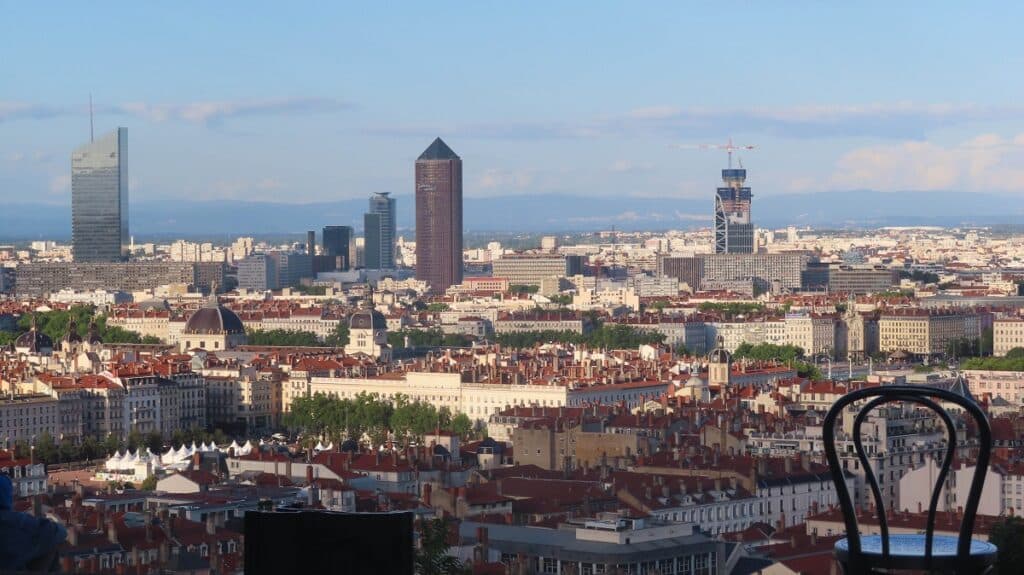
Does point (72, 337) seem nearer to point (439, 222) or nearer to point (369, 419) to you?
point (369, 419)

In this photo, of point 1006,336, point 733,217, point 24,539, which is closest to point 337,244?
point 733,217

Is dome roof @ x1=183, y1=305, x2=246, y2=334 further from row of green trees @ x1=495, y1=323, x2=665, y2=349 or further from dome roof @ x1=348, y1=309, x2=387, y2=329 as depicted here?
row of green trees @ x1=495, y1=323, x2=665, y2=349

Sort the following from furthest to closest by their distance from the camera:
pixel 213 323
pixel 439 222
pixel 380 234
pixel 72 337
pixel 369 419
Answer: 1. pixel 380 234
2. pixel 439 222
3. pixel 213 323
4. pixel 72 337
5. pixel 369 419

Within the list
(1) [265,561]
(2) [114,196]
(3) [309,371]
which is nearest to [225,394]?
(3) [309,371]

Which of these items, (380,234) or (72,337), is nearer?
(72,337)

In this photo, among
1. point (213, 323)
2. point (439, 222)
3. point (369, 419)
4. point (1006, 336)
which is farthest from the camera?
point (439, 222)

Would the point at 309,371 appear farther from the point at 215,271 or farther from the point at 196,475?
the point at 215,271

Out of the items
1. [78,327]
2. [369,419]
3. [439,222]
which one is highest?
[439,222]
